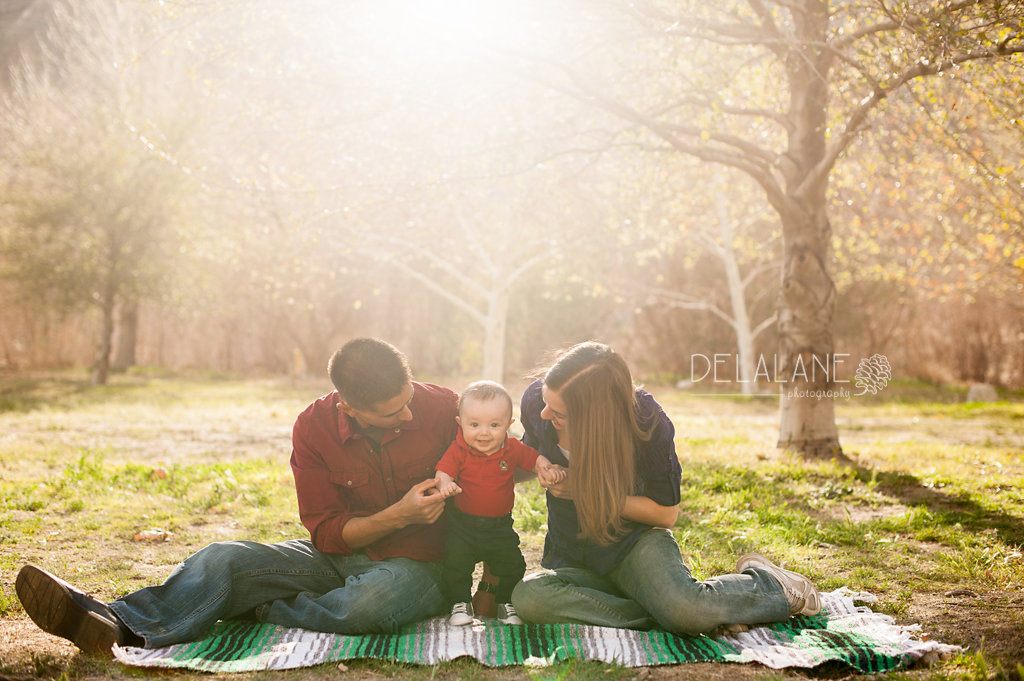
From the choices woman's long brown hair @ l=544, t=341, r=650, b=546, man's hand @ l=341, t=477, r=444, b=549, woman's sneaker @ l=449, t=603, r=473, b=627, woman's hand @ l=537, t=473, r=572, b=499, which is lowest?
woman's sneaker @ l=449, t=603, r=473, b=627

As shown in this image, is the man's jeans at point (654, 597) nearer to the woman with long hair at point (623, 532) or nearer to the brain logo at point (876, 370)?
the woman with long hair at point (623, 532)

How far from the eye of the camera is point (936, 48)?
437 centimetres

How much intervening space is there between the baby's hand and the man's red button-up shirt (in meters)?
0.24

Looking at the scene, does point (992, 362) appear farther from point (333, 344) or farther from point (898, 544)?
point (333, 344)

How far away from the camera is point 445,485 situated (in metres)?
2.71

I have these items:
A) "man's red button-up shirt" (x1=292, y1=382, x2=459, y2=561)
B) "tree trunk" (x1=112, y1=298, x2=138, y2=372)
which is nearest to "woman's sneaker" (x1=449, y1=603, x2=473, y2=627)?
"man's red button-up shirt" (x1=292, y1=382, x2=459, y2=561)

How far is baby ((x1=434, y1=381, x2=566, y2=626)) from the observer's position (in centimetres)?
277

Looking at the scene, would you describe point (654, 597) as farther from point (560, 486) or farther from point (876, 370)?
point (876, 370)

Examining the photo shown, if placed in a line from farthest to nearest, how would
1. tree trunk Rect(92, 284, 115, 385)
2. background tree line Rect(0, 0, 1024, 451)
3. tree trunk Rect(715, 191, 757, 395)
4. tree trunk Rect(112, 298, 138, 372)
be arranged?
tree trunk Rect(112, 298, 138, 372), tree trunk Rect(92, 284, 115, 385), tree trunk Rect(715, 191, 757, 395), background tree line Rect(0, 0, 1024, 451)

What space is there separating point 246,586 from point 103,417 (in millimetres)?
9326

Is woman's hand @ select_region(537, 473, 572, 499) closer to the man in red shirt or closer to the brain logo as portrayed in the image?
the man in red shirt

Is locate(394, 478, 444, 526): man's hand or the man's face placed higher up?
the man's face

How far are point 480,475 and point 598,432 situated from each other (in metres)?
0.52

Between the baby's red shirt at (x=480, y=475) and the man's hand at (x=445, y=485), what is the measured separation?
4cm
